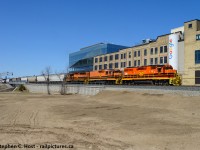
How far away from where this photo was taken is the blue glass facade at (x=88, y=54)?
418ft

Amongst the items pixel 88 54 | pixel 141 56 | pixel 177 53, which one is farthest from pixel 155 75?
pixel 88 54

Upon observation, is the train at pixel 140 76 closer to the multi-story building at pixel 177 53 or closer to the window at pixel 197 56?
the multi-story building at pixel 177 53

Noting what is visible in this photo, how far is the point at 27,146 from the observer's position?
13.9 meters

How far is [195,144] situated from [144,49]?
3396 inches

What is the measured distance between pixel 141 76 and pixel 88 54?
88.9 m

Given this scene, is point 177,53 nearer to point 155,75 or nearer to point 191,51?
point 191,51

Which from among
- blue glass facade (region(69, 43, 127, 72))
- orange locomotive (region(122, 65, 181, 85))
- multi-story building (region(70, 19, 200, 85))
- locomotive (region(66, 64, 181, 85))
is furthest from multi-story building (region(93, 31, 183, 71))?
orange locomotive (region(122, 65, 181, 85))

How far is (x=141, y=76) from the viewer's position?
159 ft

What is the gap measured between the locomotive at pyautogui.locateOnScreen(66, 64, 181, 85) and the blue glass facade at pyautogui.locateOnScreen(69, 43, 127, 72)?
6071cm

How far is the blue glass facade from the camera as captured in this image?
127 meters

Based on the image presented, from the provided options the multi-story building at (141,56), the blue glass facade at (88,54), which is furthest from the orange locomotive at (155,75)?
the blue glass facade at (88,54)

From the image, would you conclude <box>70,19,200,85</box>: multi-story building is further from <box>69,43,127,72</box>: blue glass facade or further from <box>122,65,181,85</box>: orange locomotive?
<box>69,43,127,72</box>: blue glass facade

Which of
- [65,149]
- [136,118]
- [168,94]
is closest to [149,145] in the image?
[65,149]

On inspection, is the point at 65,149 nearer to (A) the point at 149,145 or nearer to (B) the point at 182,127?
(A) the point at 149,145
